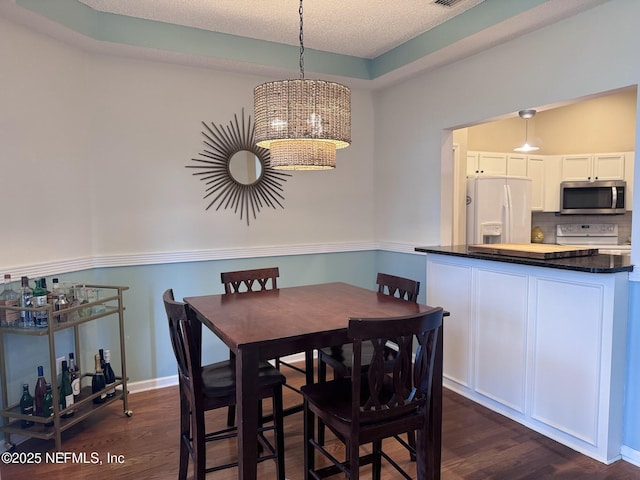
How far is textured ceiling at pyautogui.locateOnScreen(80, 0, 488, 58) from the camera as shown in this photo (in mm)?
2723

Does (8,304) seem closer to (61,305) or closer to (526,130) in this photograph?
(61,305)

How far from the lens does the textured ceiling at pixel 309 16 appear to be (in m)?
2.72

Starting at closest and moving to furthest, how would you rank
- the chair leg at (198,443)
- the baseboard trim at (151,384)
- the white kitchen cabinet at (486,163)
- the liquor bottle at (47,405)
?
the chair leg at (198,443) → the liquor bottle at (47,405) → the baseboard trim at (151,384) → the white kitchen cabinet at (486,163)

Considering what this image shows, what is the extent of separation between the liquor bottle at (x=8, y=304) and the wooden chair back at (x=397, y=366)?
196 centimetres

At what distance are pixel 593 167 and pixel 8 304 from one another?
18.8 feet

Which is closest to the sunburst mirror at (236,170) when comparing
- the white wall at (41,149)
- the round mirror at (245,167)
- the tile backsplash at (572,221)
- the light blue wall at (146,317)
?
the round mirror at (245,167)

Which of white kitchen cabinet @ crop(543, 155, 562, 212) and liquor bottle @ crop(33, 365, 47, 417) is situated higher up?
white kitchen cabinet @ crop(543, 155, 562, 212)

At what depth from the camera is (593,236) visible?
17.5 feet

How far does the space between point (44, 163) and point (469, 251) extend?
9.42 ft

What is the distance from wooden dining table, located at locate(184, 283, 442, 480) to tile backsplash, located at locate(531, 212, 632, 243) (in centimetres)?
403

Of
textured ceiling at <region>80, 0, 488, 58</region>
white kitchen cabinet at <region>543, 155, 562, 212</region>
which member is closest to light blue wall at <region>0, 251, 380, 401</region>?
textured ceiling at <region>80, 0, 488, 58</region>

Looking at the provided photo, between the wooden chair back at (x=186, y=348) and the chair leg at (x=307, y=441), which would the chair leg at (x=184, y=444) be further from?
the chair leg at (x=307, y=441)

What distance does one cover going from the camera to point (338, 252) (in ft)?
13.4

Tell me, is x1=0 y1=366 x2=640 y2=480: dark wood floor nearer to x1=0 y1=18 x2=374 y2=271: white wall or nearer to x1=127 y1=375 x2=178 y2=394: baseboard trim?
x1=127 y1=375 x2=178 y2=394: baseboard trim
